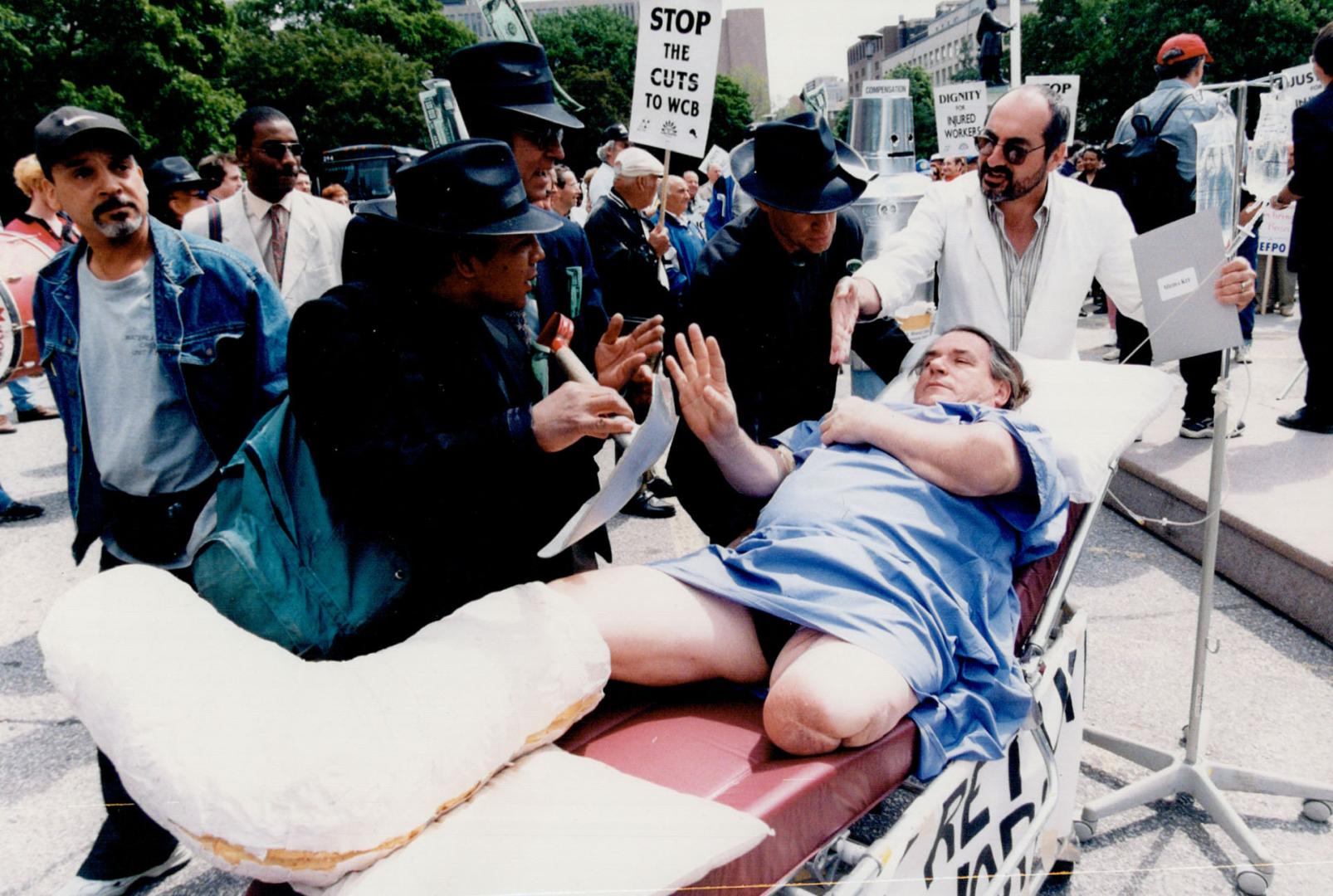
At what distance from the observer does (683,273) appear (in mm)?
7145

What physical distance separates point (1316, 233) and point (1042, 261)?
2849 mm

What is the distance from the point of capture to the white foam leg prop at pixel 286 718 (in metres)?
1.17

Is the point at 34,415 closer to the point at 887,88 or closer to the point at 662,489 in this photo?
the point at 662,489

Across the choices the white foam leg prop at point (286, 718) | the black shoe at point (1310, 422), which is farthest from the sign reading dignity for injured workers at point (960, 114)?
the white foam leg prop at point (286, 718)

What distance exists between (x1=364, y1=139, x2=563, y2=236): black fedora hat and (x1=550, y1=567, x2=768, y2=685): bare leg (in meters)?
0.74

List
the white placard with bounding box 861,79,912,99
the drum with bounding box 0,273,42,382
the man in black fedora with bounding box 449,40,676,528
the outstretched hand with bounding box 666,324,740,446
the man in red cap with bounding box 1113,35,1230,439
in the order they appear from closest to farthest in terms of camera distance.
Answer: the outstretched hand with bounding box 666,324,740,446 < the man in black fedora with bounding box 449,40,676,528 < the drum with bounding box 0,273,42,382 < the man in red cap with bounding box 1113,35,1230,439 < the white placard with bounding box 861,79,912,99

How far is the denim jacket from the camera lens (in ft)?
7.89

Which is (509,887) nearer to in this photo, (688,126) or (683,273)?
(688,126)

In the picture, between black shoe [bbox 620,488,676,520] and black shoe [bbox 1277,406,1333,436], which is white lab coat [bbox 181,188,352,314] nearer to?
black shoe [bbox 620,488,676,520]

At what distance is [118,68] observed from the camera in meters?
29.0

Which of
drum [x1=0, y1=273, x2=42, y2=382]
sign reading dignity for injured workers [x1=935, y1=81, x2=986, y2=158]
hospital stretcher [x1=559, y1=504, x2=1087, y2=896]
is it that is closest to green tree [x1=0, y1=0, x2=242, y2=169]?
drum [x1=0, y1=273, x2=42, y2=382]

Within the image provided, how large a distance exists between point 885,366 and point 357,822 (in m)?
2.45

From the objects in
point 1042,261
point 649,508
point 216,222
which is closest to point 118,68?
point 216,222

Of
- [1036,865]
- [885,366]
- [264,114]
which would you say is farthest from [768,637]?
[264,114]
